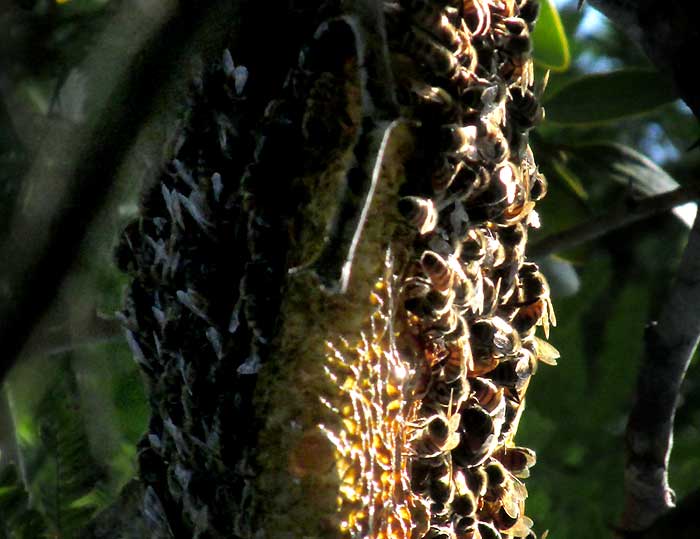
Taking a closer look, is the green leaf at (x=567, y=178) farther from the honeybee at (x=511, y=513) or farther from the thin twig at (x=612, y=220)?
the honeybee at (x=511, y=513)

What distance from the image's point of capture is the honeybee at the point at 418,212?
0.66m

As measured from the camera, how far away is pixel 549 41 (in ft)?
3.91

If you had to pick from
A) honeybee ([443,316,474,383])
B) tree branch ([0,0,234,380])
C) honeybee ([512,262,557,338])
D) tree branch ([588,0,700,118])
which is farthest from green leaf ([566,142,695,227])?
tree branch ([0,0,234,380])

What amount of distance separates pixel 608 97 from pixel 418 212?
765 mm

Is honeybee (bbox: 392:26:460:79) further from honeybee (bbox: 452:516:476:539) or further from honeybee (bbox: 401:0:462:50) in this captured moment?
honeybee (bbox: 452:516:476:539)

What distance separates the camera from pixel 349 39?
0.67 m

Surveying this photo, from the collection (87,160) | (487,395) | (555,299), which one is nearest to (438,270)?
(487,395)

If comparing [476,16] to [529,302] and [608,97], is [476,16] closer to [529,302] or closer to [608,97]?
[529,302]

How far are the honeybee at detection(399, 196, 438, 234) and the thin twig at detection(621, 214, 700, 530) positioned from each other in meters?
0.50

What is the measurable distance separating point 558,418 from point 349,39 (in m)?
1.00

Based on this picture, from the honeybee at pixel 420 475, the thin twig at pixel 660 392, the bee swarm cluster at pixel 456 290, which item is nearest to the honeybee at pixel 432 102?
the bee swarm cluster at pixel 456 290

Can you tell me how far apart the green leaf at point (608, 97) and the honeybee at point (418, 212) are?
29.3 inches

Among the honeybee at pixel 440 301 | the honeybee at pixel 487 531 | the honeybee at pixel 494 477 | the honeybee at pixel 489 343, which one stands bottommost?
the honeybee at pixel 487 531

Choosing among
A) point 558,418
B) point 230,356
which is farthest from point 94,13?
point 558,418
